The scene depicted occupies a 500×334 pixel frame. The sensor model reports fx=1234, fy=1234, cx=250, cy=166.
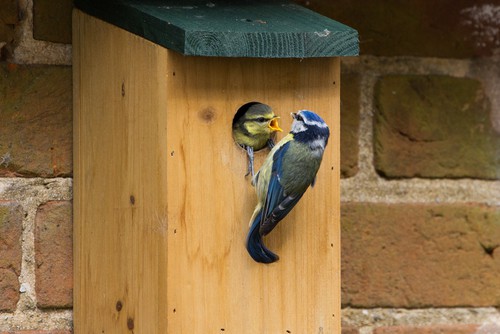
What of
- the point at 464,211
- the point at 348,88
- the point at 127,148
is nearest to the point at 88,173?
the point at 127,148

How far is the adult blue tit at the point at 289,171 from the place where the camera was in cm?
Answer: 150

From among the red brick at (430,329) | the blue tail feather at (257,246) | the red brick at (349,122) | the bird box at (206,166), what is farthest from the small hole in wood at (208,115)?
the red brick at (430,329)

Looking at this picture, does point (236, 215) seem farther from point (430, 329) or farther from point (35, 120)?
point (430, 329)

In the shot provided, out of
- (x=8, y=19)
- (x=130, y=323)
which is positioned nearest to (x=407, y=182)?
(x=130, y=323)

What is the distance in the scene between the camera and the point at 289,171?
1502 mm

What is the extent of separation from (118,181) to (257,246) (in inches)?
8.6

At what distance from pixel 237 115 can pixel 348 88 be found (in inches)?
13.9

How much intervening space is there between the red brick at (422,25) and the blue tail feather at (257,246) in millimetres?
472

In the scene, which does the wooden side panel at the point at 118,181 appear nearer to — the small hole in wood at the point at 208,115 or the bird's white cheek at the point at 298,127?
the small hole in wood at the point at 208,115

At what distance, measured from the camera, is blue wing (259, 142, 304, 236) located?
1.50 meters

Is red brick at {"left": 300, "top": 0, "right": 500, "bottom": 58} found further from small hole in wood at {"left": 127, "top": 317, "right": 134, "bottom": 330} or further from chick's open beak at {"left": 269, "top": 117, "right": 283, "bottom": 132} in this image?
small hole in wood at {"left": 127, "top": 317, "right": 134, "bottom": 330}

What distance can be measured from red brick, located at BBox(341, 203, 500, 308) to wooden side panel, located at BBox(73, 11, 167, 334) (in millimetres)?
404

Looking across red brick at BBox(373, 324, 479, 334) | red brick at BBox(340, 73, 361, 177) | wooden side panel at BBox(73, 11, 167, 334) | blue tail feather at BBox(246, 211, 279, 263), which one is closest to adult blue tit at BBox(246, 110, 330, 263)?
blue tail feather at BBox(246, 211, 279, 263)

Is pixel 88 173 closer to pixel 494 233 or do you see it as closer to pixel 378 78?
pixel 378 78
